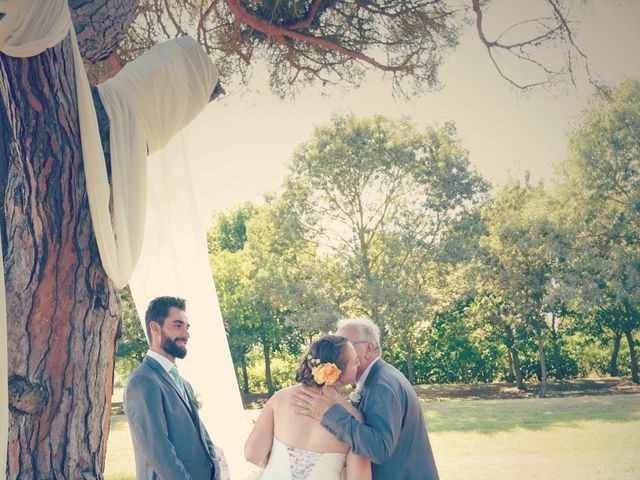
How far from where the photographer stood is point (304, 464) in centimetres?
264

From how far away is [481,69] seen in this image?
19.1 meters

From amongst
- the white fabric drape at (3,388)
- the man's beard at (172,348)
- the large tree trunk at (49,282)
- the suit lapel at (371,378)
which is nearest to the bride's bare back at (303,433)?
the suit lapel at (371,378)

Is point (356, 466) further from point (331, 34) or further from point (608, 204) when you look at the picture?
point (608, 204)

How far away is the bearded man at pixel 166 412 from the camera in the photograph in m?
2.59

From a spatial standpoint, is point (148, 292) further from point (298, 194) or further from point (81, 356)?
point (298, 194)

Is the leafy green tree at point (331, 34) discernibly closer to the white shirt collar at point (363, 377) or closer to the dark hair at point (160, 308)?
the dark hair at point (160, 308)

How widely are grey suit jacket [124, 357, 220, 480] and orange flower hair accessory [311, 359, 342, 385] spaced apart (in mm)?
554

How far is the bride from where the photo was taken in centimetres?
264

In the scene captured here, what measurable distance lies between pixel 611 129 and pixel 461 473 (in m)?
9.13

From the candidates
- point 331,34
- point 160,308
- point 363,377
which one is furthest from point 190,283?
point 331,34

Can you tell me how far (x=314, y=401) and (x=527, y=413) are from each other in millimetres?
12179

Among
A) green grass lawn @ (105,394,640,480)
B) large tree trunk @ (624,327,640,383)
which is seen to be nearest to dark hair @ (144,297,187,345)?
green grass lawn @ (105,394,640,480)

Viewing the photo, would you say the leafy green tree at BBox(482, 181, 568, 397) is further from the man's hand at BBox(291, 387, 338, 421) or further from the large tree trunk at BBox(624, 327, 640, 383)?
the man's hand at BBox(291, 387, 338, 421)

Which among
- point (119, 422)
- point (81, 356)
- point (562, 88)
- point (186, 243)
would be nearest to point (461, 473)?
point (562, 88)
